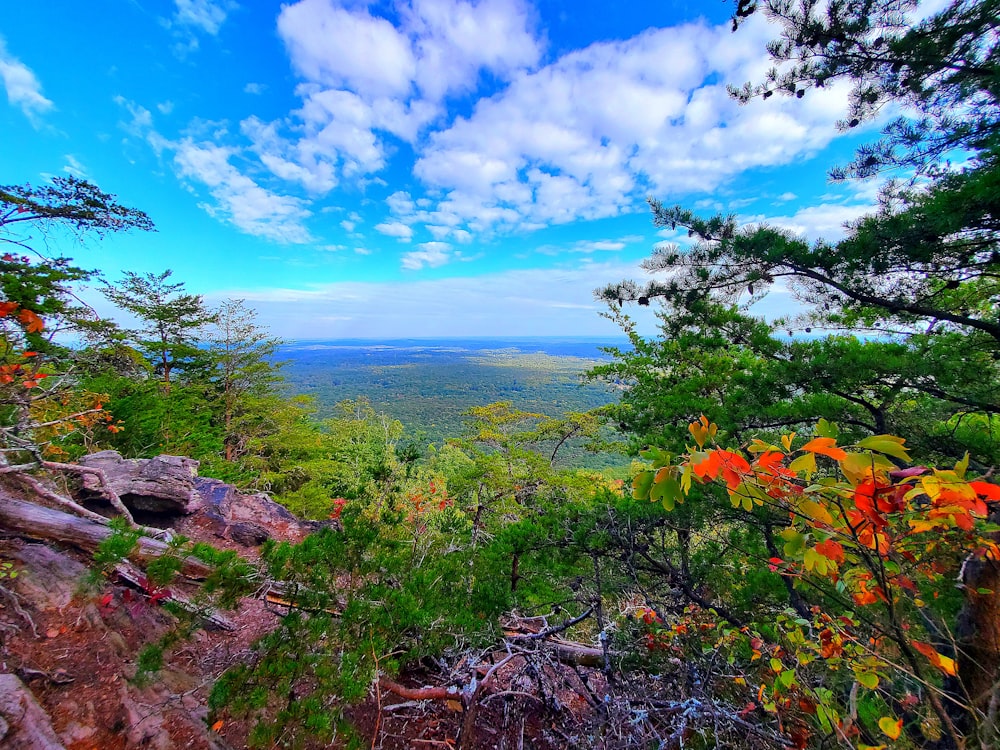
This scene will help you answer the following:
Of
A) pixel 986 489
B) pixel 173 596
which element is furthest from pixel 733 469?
pixel 173 596

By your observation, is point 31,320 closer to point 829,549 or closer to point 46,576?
point 46,576

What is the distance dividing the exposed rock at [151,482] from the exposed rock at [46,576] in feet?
8.99

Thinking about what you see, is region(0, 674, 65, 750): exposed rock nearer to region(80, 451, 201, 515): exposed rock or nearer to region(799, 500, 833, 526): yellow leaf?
region(799, 500, 833, 526): yellow leaf

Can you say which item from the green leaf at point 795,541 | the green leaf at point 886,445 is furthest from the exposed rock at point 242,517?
the green leaf at point 886,445

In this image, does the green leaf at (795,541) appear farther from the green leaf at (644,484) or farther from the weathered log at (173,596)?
the weathered log at (173,596)

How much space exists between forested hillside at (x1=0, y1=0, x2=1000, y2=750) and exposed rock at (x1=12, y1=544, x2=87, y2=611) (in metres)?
0.04

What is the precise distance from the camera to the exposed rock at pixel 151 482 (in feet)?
15.8

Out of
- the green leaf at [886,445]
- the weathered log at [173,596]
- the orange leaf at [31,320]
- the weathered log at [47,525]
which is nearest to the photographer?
the green leaf at [886,445]

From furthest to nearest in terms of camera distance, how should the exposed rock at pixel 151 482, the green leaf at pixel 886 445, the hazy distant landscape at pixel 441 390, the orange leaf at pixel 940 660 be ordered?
the hazy distant landscape at pixel 441 390, the exposed rock at pixel 151 482, the orange leaf at pixel 940 660, the green leaf at pixel 886 445

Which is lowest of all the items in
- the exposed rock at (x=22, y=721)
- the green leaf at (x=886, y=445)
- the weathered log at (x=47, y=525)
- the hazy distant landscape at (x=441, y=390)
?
the hazy distant landscape at (x=441, y=390)

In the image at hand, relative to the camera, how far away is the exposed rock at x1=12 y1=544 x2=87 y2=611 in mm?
2283

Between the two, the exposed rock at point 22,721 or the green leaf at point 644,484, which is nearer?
Answer: the green leaf at point 644,484

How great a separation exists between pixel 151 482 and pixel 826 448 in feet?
23.1

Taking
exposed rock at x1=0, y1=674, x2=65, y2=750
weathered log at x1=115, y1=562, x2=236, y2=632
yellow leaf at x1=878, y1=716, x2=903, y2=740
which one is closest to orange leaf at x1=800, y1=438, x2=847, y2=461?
yellow leaf at x1=878, y1=716, x2=903, y2=740
